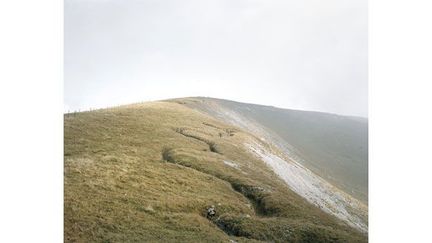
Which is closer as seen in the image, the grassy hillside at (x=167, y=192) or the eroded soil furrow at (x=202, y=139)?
the grassy hillside at (x=167, y=192)

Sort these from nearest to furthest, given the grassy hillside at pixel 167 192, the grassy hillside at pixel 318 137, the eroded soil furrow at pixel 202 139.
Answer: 1. the grassy hillside at pixel 167 192
2. the eroded soil furrow at pixel 202 139
3. the grassy hillside at pixel 318 137

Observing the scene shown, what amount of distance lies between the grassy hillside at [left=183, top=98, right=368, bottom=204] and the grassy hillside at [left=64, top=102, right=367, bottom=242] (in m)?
48.2

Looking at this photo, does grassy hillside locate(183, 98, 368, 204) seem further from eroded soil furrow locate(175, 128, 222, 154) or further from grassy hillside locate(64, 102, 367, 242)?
grassy hillside locate(64, 102, 367, 242)

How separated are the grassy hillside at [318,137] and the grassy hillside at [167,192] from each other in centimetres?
4823

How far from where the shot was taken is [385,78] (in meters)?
26.9

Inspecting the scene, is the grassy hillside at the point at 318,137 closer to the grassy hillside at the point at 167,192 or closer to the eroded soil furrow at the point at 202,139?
the eroded soil furrow at the point at 202,139

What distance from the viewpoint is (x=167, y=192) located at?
115 ft

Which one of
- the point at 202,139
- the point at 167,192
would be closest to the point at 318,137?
the point at 202,139

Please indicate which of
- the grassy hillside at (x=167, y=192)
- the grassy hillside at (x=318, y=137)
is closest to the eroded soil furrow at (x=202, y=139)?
the grassy hillside at (x=167, y=192)

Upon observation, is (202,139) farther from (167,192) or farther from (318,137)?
(318,137)

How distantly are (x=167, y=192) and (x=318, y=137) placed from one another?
405 ft

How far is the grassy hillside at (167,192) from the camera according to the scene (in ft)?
89.7
